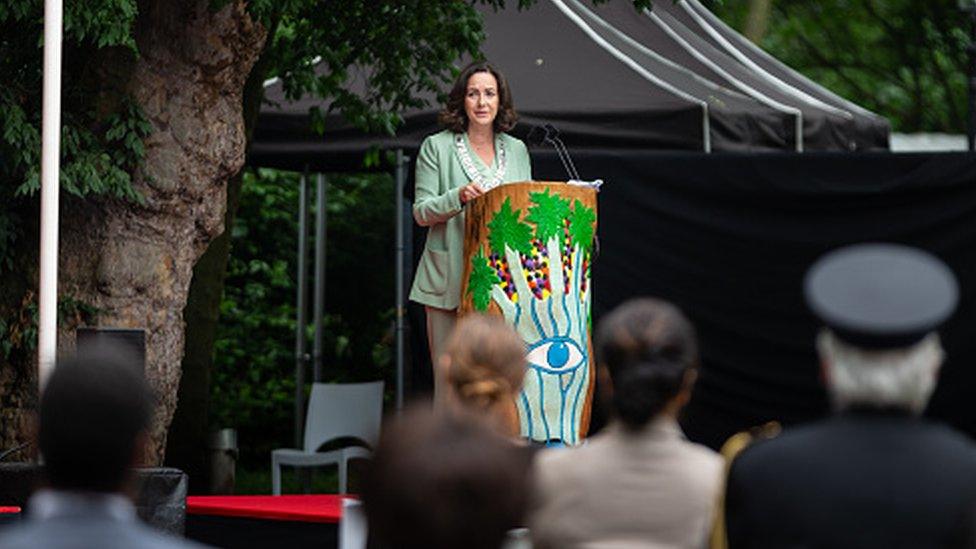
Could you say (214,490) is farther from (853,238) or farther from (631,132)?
(853,238)

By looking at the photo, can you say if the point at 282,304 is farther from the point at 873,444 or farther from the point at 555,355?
the point at 873,444

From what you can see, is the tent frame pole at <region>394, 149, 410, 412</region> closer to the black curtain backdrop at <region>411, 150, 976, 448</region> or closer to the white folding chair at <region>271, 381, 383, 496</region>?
the white folding chair at <region>271, 381, 383, 496</region>

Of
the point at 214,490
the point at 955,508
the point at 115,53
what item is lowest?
the point at 214,490

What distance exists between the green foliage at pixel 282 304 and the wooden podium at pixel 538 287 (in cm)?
700

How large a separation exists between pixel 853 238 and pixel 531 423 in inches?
99.5

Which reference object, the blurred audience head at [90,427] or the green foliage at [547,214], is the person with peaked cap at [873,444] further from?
the green foliage at [547,214]

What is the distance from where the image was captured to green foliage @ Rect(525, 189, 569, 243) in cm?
745

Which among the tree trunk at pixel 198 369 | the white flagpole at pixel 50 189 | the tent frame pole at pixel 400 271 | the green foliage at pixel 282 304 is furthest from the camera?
the green foliage at pixel 282 304

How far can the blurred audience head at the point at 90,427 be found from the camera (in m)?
2.92

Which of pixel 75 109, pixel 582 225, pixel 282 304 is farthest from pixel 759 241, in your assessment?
pixel 282 304

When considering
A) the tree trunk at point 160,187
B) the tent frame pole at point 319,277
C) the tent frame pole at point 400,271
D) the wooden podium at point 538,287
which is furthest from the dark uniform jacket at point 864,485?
the tent frame pole at point 319,277

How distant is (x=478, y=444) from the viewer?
282 cm

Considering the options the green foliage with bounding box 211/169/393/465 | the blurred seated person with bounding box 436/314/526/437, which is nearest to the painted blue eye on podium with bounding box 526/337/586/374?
the blurred seated person with bounding box 436/314/526/437

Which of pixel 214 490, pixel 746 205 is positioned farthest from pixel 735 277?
pixel 214 490
